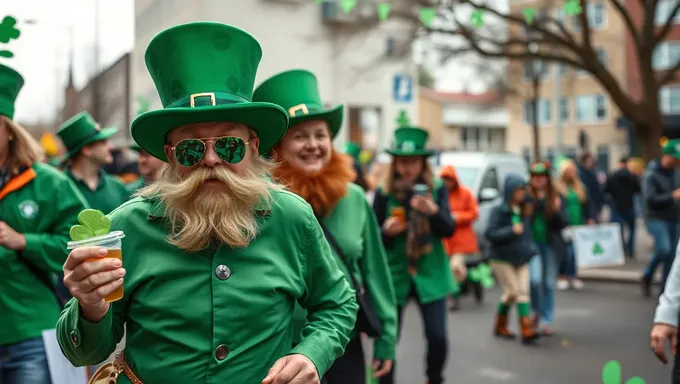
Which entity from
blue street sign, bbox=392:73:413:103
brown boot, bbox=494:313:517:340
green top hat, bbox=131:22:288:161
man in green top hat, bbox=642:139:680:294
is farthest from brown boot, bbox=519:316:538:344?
blue street sign, bbox=392:73:413:103

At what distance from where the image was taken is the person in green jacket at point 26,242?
3609 millimetres

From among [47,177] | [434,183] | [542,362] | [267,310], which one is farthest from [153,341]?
[542,362]

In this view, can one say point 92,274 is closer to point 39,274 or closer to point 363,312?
point 39,274

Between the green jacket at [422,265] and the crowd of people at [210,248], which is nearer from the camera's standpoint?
the crowd of people at [210,248]

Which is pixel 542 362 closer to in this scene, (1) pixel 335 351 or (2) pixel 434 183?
(2) pixel 434 183

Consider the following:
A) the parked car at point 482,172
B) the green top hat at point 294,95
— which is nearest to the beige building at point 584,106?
the parked car at point 482,172

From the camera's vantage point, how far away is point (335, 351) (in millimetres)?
2477

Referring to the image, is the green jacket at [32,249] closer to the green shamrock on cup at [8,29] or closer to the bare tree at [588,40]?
the green shamrock on cup at [8,29]

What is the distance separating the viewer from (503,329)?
29.2ft

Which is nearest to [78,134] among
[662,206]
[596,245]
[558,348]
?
[558,348]

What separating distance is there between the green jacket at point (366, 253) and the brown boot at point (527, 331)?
474 cm

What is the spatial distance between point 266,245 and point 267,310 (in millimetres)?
194

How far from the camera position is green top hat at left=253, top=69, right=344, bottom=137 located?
3877 mm

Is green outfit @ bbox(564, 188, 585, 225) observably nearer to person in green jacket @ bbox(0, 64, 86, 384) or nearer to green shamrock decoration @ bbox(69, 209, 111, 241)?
person in green jacket @ bbox(0, 64, 86, 384)
